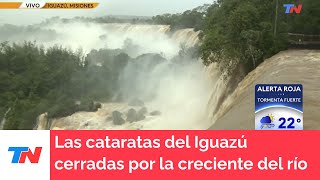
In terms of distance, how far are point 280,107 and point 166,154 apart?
4.71ft

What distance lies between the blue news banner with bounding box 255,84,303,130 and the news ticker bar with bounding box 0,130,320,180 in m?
0.11

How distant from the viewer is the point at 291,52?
63.1 ft

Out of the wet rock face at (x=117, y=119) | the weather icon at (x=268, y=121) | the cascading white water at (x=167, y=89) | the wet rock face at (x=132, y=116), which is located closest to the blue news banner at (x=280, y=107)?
the weather icon at (x=268, y=121)

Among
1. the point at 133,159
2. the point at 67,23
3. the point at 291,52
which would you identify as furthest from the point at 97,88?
the point at 67,23

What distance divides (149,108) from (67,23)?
43474 millimetres

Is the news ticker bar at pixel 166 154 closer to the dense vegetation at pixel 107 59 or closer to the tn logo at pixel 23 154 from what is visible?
the tn logo at pixel 23 154

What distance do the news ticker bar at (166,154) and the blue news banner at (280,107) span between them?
0.11 metres

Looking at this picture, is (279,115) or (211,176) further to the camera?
(279,115)

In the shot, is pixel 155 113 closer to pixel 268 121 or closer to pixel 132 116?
pixel 132 116

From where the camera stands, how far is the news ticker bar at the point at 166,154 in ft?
15.9

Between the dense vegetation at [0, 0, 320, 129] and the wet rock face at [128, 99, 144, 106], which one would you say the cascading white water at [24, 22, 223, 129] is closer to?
the wet rock face at [128, 99, 144, 106]

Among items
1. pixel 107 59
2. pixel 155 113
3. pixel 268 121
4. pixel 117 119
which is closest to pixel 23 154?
pixel 268 121

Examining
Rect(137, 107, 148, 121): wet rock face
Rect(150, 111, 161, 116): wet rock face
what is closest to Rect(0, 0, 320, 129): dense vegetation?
Rect(137, 107, 148, 121): wet rock face

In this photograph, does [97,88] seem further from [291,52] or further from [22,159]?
[22,159]
